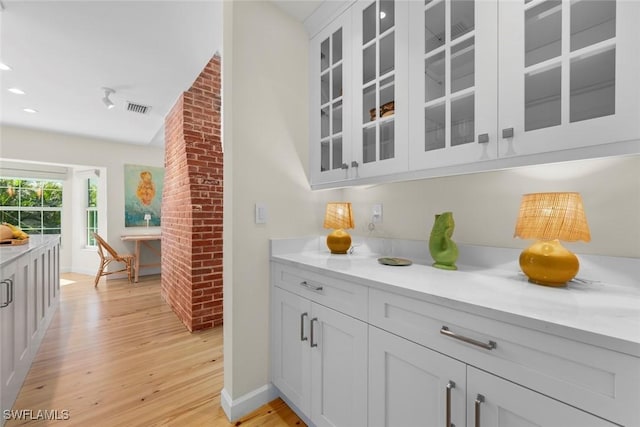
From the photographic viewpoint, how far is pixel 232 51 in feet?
5.00

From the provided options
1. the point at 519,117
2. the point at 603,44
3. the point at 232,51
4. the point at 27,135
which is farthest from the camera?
the point at 27,135

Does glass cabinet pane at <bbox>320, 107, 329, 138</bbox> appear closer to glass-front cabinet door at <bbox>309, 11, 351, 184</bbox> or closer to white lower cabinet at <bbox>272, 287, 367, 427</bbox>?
glass-front cabinet door at <bbox>309, 11, 351, 184</bbox>

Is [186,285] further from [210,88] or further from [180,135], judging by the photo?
[210,88]

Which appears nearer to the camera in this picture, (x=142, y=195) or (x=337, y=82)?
(x=337, y=82)

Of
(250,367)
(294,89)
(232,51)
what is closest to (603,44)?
(294,89)

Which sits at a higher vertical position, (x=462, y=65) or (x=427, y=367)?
(x=462, y=65)

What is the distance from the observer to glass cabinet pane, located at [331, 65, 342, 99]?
1667mm

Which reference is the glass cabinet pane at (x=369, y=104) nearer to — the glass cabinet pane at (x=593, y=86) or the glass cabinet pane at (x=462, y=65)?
the glass cabinet pane at (x=462, y=65)

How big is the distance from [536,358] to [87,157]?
21.0 ft

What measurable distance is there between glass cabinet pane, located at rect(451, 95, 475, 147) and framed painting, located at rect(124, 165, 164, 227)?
228 inches

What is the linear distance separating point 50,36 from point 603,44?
3404mm

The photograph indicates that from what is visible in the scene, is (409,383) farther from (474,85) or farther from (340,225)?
(474,85)

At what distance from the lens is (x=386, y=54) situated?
1.41 meters

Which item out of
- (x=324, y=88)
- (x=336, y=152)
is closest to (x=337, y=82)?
(x=324, y=88)
